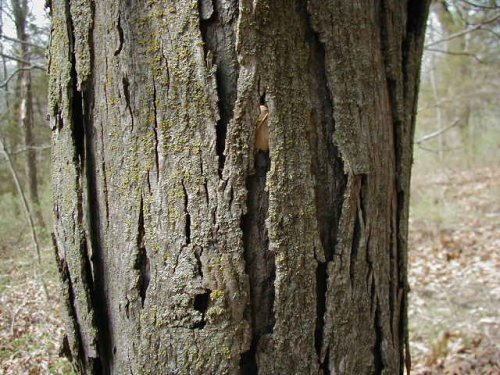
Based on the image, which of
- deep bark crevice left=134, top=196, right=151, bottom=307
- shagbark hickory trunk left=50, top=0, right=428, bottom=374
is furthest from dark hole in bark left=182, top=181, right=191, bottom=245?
deep bark crevice left=134, top=196, right=151, bottom=307

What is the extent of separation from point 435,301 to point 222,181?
523 centimetres

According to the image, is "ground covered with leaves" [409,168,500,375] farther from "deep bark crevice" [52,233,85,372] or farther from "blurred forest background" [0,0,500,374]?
"deep bark crevice" [52,233,85,372]

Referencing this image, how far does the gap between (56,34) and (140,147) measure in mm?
397

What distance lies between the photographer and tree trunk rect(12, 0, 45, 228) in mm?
4600

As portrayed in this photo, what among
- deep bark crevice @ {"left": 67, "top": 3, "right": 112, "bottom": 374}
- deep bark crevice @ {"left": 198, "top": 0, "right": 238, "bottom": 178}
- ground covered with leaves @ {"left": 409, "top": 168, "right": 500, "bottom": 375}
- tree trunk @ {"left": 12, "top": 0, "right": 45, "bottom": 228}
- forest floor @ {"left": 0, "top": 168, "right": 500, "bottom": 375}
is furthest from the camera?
tree trunk @ {"left": 12, "top": 0, "right": 45, "bottom": 228}

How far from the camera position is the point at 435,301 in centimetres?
536

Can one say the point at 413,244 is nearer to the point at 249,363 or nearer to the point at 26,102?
the point at 26,102

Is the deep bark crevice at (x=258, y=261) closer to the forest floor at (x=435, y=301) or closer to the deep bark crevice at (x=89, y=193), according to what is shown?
the deep bark crevice at (x=89, y=193)

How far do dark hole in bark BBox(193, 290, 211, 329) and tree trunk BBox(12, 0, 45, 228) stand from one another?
443cm

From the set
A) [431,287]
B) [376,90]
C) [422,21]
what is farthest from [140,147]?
[431,287]

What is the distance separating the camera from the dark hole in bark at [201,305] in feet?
3.13

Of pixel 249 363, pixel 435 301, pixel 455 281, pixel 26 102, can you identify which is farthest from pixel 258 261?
pixel 455 281

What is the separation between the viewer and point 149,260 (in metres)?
0.99

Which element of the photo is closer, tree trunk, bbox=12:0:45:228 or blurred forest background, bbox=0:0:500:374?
blurred forest background, bbox=0:0:500:374
